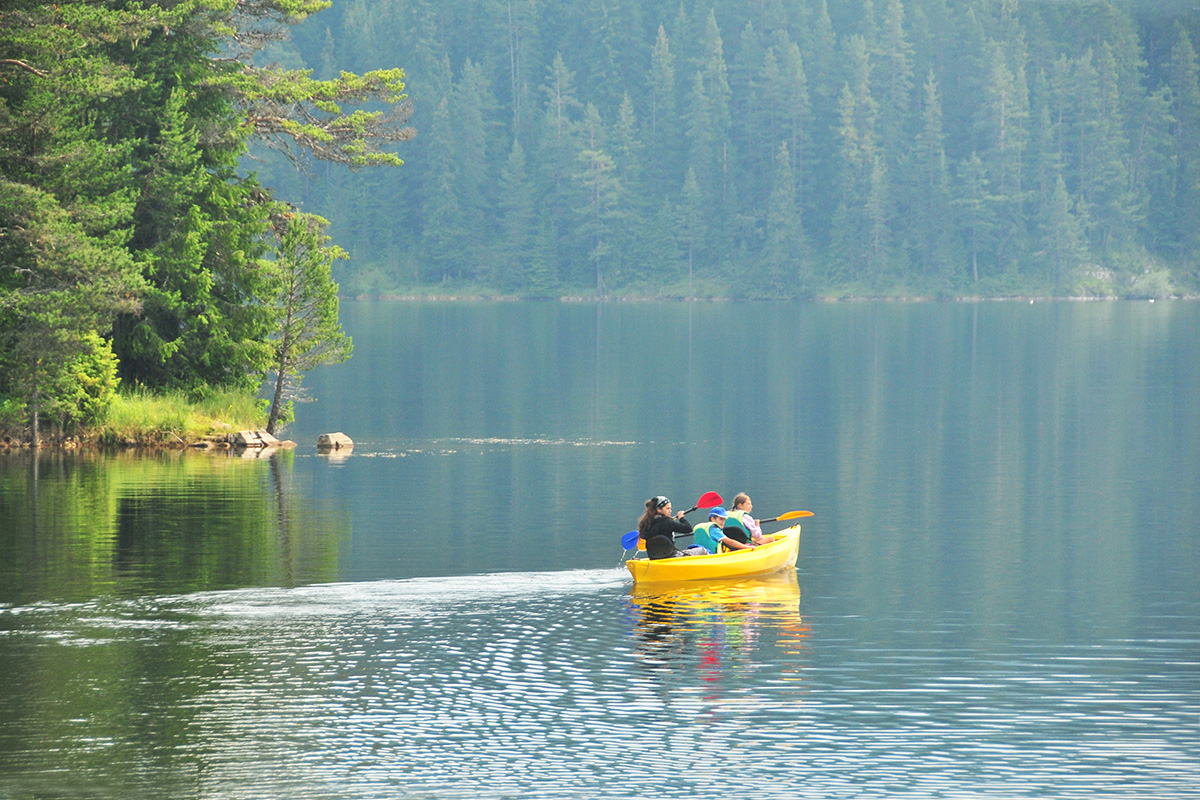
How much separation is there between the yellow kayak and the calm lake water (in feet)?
0.95

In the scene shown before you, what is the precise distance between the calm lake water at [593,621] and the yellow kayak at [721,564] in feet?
0.95

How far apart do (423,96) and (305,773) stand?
17005cm

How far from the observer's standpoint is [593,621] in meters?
23.2

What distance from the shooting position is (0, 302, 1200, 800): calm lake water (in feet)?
53.9

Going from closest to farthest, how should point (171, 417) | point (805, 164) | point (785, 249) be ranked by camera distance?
point (171, 417) < point (785, 249) < point (805, 164)

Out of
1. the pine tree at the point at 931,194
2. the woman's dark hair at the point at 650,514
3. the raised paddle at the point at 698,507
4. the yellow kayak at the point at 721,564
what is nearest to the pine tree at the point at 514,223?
the pine tree at the point at 931,194

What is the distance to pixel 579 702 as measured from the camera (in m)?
18.7

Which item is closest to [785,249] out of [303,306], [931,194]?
[931,194]

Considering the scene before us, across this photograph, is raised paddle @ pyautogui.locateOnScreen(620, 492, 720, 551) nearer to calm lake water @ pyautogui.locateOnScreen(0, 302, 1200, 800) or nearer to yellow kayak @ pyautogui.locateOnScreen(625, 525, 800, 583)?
yellow kayak @ pyautogui.locateOnScreen(625, 525, 800, 583)

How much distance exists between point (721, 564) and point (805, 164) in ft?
506

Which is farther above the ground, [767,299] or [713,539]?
[767,299]

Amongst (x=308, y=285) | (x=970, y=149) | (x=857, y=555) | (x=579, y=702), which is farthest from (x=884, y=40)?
(x=579, y=702)

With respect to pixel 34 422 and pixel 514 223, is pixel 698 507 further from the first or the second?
pixel 514 223

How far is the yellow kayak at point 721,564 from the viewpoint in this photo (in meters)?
26.0
